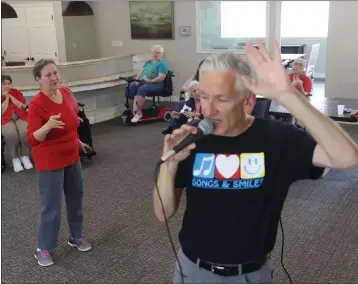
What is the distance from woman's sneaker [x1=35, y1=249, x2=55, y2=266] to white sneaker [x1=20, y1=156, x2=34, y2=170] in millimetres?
2275

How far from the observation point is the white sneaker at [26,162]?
17.4ft

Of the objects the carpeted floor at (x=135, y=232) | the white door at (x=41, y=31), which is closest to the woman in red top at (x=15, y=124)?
the carpeted floor at (x=135, y=232)

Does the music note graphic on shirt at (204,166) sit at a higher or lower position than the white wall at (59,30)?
lower

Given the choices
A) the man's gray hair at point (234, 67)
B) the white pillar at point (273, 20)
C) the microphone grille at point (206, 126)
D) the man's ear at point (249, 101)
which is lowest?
the microphone grille at point (206, 126)

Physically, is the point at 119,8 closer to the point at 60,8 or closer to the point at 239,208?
the point at 60,8

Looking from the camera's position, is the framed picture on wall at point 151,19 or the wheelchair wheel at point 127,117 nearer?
the wheelchair wheel at point 127,117

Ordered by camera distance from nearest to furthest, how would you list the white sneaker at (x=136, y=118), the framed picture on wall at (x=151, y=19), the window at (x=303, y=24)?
the white sneaker at (x=136, y=118) < the framed picture on wall at (x=151, y=19) < the window at (x=303, y=24)

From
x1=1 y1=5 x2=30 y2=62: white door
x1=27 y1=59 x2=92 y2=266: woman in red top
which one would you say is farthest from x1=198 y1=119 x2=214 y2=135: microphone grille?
x1=1 y1=5 x2=30 y2=62: white door

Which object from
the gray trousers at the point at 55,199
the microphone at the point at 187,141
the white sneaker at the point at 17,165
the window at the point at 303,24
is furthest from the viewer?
the window at the point at 303,24

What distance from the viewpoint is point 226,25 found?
861 cm

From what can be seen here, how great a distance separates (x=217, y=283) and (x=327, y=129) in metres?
0.59

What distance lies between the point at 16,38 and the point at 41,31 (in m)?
0.69

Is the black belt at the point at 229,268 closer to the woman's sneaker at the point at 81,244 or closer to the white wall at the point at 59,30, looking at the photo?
the woman's sneaker at the point at 81,244

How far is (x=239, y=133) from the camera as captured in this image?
1438 mm
